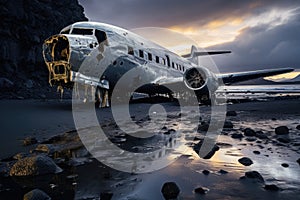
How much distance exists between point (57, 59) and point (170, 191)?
8547 millimetres

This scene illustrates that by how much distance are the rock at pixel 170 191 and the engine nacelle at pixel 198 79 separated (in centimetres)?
1098

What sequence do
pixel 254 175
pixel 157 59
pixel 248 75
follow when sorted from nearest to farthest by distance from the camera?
1. pixel 254 175
2. pixel 157 59
3. pixel 248 75

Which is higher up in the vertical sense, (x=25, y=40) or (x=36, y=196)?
(x=25, y=40)

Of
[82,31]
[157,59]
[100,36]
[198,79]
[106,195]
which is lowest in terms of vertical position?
[106,195]

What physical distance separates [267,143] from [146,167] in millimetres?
2440

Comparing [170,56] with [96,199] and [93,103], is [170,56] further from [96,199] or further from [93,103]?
[96,199]

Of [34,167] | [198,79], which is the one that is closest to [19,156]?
[34,167]

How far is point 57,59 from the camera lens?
30.7 feet

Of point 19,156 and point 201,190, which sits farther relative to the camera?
point 19,156

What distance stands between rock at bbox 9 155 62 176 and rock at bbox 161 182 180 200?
1.30 meters

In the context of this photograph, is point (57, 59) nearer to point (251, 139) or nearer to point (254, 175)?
point (251, 139)

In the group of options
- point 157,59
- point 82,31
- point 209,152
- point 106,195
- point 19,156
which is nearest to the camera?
point 106,195

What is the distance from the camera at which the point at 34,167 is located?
263cm

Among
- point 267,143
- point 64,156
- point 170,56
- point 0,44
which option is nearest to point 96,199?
point 64,156
